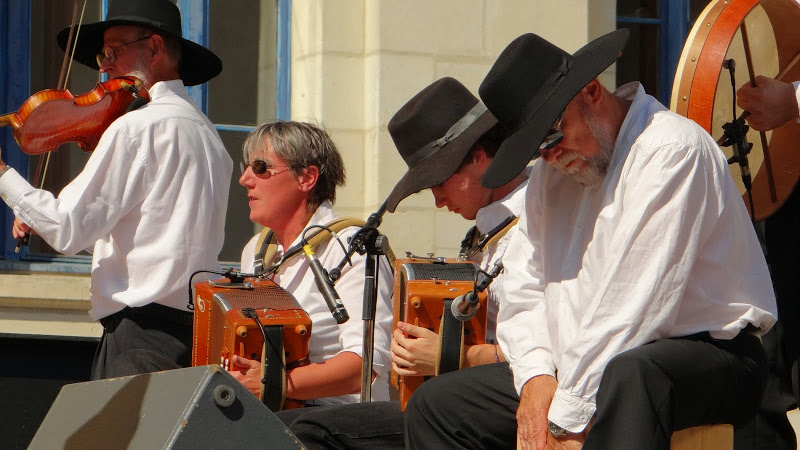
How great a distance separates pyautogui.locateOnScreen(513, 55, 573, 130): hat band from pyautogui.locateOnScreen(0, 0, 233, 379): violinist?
144 cm

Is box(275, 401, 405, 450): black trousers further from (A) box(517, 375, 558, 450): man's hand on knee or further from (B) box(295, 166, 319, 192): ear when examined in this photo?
(B) box(295, 166, 319, 192): ear

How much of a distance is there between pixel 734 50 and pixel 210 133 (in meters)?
1.66

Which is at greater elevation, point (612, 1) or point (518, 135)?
point (612, 1)

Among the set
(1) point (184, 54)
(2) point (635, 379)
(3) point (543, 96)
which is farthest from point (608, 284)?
(1) point (184, 54)

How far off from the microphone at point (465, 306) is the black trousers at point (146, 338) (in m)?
1.01

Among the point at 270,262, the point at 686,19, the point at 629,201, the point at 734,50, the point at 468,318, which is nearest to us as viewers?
the point at 629,201

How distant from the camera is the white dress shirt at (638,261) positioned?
2832mm

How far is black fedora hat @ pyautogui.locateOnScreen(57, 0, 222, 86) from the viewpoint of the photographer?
4344 millimetres

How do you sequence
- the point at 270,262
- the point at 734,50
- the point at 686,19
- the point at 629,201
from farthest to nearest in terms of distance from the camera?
1. the point at 686,19
2. the point at 270,262
3. the point at 734,50
4. the point at 629,201

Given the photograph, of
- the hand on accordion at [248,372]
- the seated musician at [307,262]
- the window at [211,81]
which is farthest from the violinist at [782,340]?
the window at [211,81]

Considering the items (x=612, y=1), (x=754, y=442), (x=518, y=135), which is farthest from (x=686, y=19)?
(x=518, y=135)

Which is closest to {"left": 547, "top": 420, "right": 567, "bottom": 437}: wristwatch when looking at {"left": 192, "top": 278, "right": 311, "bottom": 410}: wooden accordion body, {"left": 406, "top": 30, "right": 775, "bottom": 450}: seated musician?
{"left": 406, "top": 30, "right": 775, "bottom": 450}: seated musician

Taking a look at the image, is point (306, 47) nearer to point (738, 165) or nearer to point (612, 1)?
point (612, 1)

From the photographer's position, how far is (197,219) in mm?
4133
